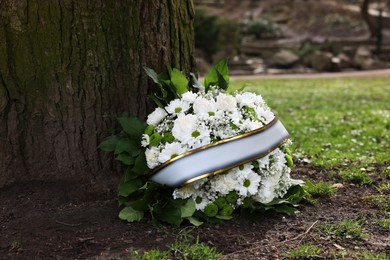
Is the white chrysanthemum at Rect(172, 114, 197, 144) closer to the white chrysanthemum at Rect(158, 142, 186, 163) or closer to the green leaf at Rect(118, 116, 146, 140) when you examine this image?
the white chrysanthemum at Rect(158, 142, 186, 163)

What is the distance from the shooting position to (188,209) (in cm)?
319

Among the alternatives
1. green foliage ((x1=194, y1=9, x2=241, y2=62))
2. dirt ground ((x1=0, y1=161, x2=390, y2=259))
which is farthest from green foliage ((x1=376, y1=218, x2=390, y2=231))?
green foliage ((x1=194, y1=9, x2=241, y2=62))

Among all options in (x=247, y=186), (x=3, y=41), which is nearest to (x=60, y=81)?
(x=3, y=41)

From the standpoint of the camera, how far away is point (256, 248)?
3.02 meters

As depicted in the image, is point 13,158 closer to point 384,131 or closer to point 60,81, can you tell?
point 60,81

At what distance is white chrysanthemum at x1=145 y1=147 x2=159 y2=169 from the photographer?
3.28 meters

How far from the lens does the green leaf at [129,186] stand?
10.9 feet

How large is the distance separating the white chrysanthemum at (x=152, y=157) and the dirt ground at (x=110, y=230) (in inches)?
12.6

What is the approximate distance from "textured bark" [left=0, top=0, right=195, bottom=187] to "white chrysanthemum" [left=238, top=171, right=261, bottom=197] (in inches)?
30.9

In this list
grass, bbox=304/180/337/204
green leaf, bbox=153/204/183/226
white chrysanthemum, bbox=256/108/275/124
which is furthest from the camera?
grass, bbox=304/180/337/204

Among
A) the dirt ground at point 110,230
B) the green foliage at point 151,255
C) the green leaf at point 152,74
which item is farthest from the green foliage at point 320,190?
the green foliage at point 151,255

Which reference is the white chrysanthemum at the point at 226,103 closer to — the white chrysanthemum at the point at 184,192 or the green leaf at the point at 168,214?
the white chrysanthemum at the point at 184,192

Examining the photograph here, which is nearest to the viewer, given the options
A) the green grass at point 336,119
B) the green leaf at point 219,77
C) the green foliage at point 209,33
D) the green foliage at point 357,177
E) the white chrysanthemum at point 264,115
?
the white chrysanthemum at point 264,115

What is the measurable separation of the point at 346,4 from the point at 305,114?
1735 centimetres
